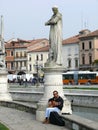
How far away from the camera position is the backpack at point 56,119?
14538 mm

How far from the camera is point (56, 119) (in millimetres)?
14703

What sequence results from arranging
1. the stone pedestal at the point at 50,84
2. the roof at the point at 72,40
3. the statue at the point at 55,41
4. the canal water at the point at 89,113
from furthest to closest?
the roof at the point at 72,40, the canal water at the point at 89,113, the statue at the point at 55,41, the stone pedestal at the point at 50,84

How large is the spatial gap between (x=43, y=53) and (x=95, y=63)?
73.0 ft

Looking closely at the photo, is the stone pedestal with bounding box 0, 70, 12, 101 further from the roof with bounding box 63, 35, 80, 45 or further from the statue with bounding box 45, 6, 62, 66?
the roof with bounding box 63, 35, 80, 45

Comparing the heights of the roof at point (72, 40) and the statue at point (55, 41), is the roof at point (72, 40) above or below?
above

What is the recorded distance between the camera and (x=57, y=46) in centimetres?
1656

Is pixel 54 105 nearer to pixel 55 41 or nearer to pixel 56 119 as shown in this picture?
pixel 56 119

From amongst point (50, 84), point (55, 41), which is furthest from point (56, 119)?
point (55, 41)

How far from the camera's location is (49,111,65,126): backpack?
47.7 ft

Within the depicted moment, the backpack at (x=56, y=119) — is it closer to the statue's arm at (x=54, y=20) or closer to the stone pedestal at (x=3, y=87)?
the statue's arm at (x=54, y=20)

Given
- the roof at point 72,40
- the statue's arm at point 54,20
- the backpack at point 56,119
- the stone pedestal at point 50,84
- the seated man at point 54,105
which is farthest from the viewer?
the roof at point 72,40

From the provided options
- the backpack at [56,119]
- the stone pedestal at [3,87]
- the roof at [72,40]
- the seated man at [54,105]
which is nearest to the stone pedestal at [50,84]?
the seated man at [54,105]

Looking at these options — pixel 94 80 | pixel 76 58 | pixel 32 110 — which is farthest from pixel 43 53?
pixel 32 110

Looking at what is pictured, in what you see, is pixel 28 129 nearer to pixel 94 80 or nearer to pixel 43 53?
pixel 94 80
